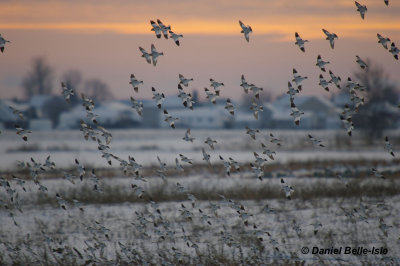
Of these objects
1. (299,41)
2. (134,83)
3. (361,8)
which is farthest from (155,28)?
(361,8)

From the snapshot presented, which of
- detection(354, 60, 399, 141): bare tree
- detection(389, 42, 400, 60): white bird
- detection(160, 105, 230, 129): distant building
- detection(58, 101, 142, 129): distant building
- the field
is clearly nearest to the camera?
detection(389, 42, 400, 60): white bird

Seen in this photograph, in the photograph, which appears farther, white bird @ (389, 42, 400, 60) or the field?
the field

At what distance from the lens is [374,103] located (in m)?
53.8

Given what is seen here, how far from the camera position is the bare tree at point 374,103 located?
52000 mm

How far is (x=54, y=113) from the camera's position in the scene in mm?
107375

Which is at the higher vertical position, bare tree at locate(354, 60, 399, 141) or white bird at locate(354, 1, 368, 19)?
bare tree at locate(354, 60, 399, 141)

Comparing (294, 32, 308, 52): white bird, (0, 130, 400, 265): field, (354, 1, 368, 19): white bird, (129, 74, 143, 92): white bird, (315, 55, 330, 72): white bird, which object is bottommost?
(0, 130, 400, 265): field

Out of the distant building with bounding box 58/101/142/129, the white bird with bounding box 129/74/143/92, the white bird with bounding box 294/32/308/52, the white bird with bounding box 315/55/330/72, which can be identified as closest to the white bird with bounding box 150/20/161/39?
the white bird with bounding box 129/74/143/92

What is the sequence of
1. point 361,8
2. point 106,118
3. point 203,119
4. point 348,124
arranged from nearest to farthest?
1. point 361,8
2. point 348,124
3. point 106,118
4. point 203,119

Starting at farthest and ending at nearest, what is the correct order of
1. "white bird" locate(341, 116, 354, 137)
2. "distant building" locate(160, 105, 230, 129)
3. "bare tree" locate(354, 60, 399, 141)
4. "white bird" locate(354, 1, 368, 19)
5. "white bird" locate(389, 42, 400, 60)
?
"distant building" locate(160, 105, 230, 129)
"bare tree" locate(354, 60, 399, 141)
"white bird" locate(341, 116, 354, 137)
"white bird" locate(354, 1, 368, 19)
"white bird" locate(389, 42, 400, 60)

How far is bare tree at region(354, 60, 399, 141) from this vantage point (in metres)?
52.0

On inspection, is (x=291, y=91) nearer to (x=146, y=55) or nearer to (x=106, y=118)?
(x=146, y=55)

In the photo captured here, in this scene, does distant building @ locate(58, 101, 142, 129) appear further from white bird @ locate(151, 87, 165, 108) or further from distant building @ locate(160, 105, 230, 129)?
white bird @ locate(151, 87, 165, 108)

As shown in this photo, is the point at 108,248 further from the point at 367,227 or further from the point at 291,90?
the point at 367,227
